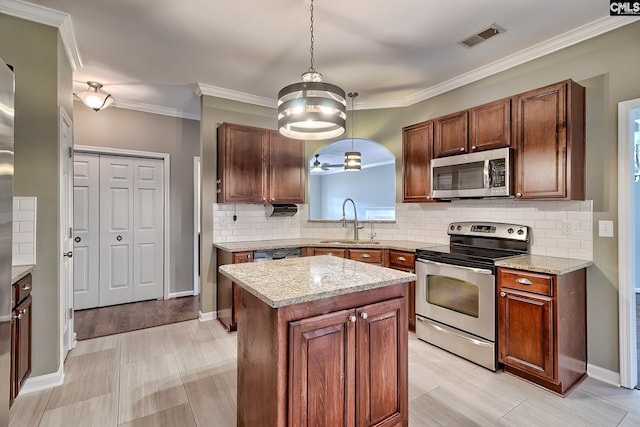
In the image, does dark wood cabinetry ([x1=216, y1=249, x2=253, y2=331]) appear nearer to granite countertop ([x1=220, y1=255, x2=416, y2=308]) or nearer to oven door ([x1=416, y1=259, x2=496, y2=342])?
granite countertop ([x1=220, y1=255, x2=416, y2=308])

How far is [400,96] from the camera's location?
4.18 meters

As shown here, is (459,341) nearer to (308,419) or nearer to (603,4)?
(308,419)

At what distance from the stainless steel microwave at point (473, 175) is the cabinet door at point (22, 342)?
357 cm

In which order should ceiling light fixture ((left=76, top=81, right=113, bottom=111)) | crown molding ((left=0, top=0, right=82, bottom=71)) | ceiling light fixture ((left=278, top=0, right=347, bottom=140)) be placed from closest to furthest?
ceiling light fixture ((left=278, top=0, right=347, bottom=140)) → crown molding ((left=0, top=0, right=82, bottom=71)) → ceiling light fixture ((left=76, top=81, right=113, bottom=111))

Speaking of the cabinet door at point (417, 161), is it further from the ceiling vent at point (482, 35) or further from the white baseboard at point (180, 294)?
the white baseboard at point (180, 294)

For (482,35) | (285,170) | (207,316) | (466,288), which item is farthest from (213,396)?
(482,35)

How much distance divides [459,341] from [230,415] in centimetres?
201

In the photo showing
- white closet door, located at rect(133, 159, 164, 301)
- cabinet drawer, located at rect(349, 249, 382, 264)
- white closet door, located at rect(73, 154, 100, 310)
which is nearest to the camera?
cabinet drawer, located at rect(349, 249, 382, 264)

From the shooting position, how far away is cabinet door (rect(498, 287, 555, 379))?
2.34 metres

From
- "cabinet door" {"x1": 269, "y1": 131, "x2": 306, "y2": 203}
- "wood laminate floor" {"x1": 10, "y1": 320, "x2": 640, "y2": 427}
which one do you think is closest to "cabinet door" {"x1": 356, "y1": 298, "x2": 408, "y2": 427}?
"wood laminate floor" {"x1": 10, "y1": 320, "x2": 640, "y2": 427}

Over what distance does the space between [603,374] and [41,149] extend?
4630 mm

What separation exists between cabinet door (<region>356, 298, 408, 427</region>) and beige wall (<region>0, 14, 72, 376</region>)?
2.37 metres

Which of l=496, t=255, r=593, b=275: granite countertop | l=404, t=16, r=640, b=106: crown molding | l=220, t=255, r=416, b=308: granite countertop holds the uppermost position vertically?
l=404, t=16, r=640, b=106: crown molding

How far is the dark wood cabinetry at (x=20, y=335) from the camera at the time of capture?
201 cm
